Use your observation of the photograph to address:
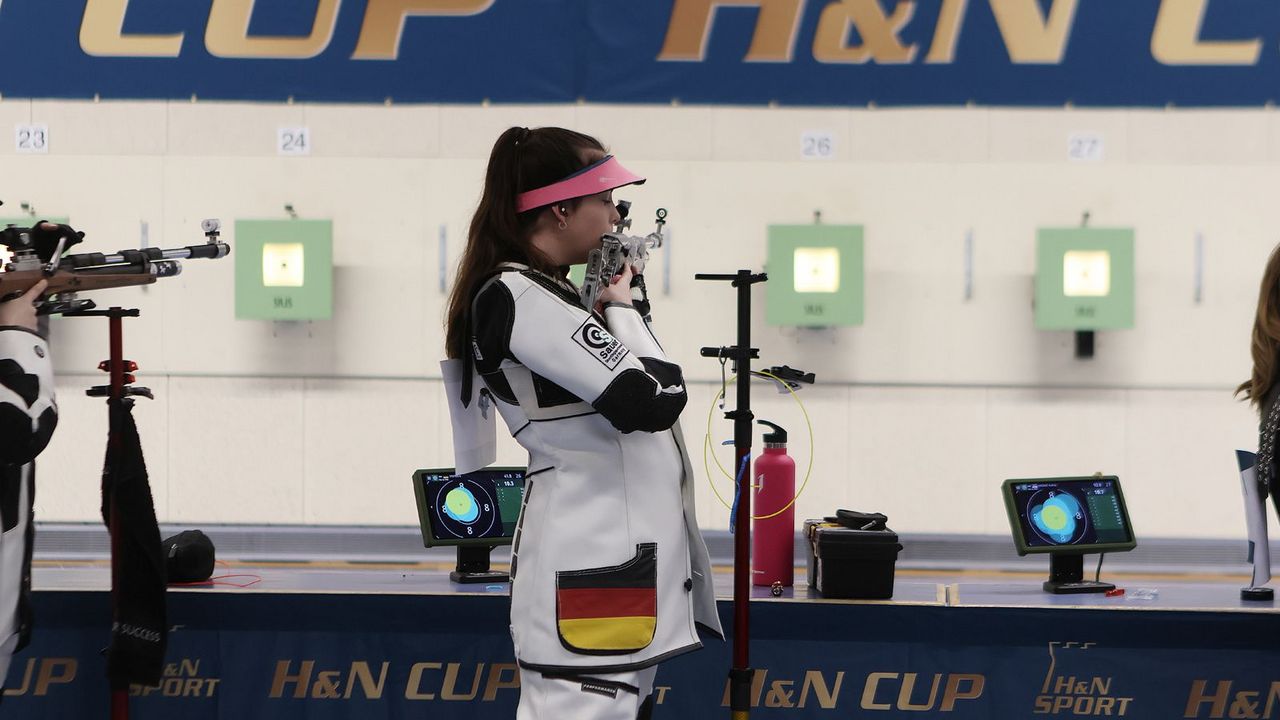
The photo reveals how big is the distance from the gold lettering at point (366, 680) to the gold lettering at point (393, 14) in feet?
7.76

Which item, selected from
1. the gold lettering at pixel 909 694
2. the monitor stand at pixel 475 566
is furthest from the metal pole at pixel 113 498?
the gold lettering at pixel 909 694

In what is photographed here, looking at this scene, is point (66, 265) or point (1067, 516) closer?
point (66, 265)

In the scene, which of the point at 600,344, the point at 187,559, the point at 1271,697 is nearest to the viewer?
the point at 600,344

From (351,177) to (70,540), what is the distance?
5.76 ft

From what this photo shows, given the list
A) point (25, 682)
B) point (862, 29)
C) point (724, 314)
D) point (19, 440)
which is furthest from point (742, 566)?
point (862, 29)

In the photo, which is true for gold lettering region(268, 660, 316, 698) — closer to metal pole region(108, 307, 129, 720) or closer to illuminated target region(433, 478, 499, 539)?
metal pole region(108, 307, 129, 720)

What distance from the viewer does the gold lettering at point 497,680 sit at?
2625 millimetres

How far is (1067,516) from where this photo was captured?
9.11 ft

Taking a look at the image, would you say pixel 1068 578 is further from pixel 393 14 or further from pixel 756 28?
pixel 393 14

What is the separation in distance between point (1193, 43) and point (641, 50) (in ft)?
6.32

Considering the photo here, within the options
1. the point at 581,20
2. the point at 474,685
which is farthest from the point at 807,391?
the point at 474,685

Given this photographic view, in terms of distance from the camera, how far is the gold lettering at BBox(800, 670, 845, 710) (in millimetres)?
2574

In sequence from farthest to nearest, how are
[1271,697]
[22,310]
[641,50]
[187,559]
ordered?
1. [641,50]
2. [187,559]
3. [1271,697]
4. [22,310]

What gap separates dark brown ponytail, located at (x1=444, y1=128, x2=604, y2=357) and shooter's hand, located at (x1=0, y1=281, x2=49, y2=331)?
1.12 meters
